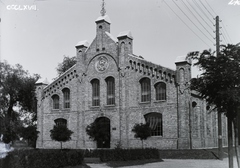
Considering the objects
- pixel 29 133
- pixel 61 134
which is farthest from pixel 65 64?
pixel 61 134

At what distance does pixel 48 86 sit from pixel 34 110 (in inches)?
469

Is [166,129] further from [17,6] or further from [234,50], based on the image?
[17,6]

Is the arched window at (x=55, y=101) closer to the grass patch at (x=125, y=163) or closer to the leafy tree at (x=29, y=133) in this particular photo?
the leafy tree at (x=29, y=133)

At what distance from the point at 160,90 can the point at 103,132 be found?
711 cm

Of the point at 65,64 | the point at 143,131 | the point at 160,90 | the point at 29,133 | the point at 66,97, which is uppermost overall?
the point at 65,64

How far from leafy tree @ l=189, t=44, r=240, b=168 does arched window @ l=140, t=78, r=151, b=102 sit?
692 inches

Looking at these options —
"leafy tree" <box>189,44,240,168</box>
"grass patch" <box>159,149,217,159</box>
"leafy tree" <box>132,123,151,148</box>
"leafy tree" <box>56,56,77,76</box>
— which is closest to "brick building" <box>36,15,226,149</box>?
"grass patch" <box>159,149,217,159</box>

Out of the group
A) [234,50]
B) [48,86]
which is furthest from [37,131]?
[234,50]

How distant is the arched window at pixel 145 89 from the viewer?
31.7 m

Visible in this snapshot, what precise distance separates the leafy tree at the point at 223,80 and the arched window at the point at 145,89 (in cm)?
1758

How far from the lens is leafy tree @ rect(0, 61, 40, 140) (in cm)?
4156

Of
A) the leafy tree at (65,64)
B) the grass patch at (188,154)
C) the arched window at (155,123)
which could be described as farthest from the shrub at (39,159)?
the leafy tree at (65,64)

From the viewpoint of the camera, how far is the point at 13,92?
43.3 m

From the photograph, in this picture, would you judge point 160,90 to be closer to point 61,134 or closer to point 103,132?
point 103,132
